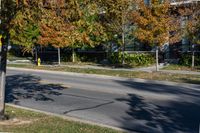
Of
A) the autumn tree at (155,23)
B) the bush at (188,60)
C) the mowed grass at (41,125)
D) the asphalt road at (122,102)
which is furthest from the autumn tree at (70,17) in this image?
the bush at (188,60)

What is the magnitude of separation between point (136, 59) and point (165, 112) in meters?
19.1

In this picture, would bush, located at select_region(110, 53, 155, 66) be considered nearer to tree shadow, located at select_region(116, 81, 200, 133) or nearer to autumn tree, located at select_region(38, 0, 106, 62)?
tree shadow, located at select_region(116, 81, 200, 133)

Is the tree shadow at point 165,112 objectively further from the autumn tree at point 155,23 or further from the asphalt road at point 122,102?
the autumn tree at point 155,23

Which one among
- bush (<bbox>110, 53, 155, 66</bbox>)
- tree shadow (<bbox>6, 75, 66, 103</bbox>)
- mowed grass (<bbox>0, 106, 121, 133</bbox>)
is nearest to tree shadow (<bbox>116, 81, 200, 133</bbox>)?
mowed grass (<bbox>0, 106, 121, 133</bbox>)

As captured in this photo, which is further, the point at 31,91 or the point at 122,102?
the point at 31,91

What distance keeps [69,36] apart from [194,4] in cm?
1932

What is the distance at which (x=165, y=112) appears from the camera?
493 inches

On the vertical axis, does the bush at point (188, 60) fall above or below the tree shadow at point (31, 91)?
above

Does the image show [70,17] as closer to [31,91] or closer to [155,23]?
[31,91]

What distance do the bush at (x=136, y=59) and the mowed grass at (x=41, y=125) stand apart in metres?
20.4

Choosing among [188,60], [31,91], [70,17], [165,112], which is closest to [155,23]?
[188,60]

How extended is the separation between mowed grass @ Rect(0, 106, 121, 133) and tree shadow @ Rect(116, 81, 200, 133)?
4.14 ft

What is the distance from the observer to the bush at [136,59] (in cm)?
3132

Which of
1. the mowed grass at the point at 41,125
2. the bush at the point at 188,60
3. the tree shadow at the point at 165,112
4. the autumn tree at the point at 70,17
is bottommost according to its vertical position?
the tree shadow at the point at 165,112
